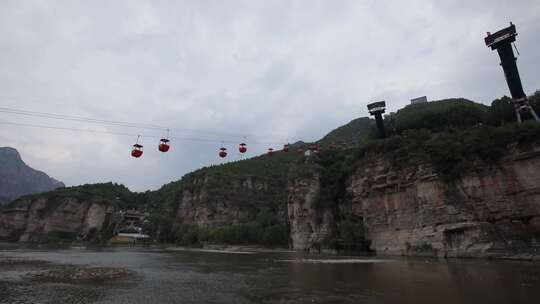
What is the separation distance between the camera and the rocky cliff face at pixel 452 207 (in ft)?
116

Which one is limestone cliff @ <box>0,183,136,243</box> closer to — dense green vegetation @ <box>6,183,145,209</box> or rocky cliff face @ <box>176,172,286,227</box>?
dense green vegetation @ <box>6,183,145,209</box>

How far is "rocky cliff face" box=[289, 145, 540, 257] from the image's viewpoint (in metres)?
35.4

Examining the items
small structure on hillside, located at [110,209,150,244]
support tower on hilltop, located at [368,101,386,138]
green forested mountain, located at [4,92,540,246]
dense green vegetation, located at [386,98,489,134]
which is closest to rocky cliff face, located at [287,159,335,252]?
green forested mountain, located at [4,92,540,246]

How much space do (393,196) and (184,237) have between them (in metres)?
69.3

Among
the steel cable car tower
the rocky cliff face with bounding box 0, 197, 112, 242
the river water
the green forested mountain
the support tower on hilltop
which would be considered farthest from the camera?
the rocky cliff face with bounding box 0, 197, 112, 242

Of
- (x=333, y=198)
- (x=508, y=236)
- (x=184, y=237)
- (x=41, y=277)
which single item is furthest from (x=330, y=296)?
(x=184, y=237)

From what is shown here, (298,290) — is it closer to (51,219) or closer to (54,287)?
(54,287)

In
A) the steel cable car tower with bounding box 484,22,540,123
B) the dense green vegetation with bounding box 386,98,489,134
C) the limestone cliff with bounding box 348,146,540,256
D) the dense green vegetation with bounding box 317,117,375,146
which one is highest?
the dense green vegetation with bounding box 317,117,375,146

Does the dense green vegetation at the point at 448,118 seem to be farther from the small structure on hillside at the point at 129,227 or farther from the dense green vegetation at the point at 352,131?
the small structure on hillside at the point at 129,227

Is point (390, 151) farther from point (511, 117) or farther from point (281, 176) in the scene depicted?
point (281, 176)

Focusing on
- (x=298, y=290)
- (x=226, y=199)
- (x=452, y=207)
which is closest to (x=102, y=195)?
(x=226, y=199)

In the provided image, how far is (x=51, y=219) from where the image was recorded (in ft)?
384

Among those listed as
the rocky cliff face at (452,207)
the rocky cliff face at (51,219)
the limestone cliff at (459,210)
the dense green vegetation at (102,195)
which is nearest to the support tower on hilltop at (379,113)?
the rocky cliff face at (452,207)

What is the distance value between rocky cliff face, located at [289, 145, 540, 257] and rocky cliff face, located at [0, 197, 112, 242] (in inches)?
4101
